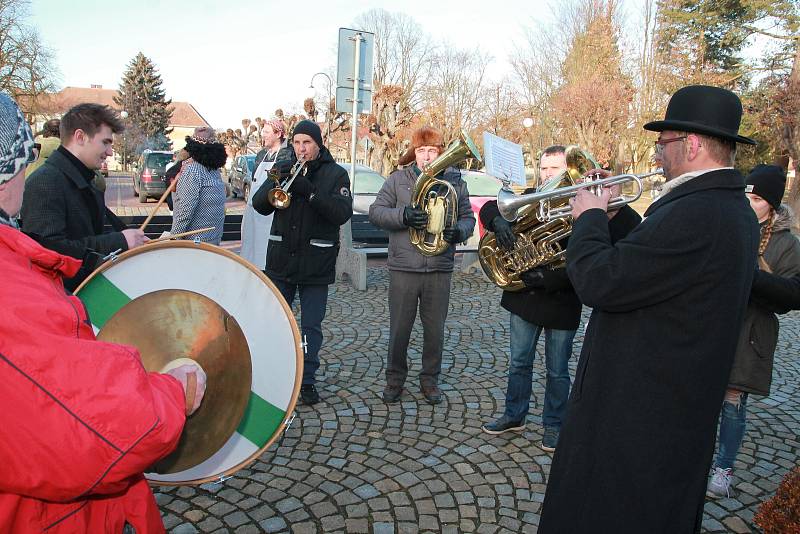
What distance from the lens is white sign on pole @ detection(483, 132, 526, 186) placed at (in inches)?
173

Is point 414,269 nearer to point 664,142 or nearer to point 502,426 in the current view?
point 502,426

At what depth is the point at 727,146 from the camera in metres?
1.91

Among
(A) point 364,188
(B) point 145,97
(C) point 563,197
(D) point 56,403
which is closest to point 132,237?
(D) point 56,403

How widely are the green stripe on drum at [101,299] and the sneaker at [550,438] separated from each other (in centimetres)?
290

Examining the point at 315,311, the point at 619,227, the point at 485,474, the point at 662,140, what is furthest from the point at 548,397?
the point at 662,140

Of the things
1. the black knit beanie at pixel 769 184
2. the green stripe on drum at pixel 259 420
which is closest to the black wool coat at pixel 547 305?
the black knit beanie at pixel 769 184

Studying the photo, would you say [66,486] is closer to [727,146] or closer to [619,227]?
[727,146]

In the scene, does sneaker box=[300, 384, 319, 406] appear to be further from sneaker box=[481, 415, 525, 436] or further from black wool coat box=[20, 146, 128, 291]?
black wool coat box=[20, 146, 128, 291]

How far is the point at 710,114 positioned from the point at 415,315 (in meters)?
2.71

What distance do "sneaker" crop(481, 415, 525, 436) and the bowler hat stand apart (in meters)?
2.53

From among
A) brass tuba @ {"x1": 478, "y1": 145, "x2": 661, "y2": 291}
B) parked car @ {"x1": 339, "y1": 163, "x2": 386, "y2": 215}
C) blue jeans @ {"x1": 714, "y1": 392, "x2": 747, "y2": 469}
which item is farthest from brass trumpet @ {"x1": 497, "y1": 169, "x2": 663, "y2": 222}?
parked car @ {"x1": 339, "y1": 163, "x2": 386, "y2": 215}

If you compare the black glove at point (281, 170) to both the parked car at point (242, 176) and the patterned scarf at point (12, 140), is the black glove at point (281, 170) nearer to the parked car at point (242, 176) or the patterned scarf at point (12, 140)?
the patterned scarf at point (12, 140)

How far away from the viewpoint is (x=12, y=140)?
4.08 feet

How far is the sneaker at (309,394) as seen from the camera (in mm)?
4242
